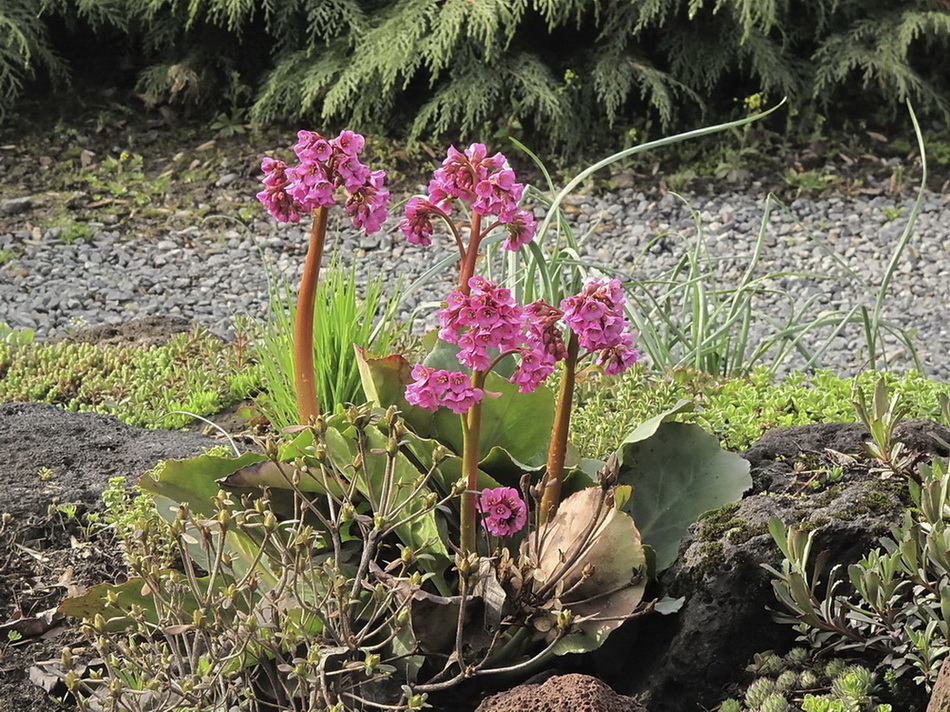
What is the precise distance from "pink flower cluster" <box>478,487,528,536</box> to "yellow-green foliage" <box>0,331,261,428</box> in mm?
1759

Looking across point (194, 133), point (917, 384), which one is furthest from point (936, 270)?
point (194, 133)

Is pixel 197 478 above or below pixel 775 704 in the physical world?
above

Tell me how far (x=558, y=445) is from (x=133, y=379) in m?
2.21

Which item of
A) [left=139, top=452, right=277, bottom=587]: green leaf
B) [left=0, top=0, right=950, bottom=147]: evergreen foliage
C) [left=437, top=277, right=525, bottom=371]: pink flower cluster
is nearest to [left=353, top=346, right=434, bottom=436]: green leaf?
[left=139, top=452, right=277, bottom=587]: green leaf

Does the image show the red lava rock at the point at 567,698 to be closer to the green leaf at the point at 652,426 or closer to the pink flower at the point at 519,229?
the green leaf at the point at 652,426

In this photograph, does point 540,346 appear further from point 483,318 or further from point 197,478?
point 197,478

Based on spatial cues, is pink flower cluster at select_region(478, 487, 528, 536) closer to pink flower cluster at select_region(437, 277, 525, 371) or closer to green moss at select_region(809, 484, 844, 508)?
pink flower cluster at select_region(437, 277, 525, 371)

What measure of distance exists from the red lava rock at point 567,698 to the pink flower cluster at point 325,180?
87 centimetres

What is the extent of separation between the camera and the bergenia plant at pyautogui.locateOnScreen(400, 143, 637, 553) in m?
1.72

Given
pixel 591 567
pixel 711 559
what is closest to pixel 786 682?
pixel 711 559

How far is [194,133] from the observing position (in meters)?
7.20

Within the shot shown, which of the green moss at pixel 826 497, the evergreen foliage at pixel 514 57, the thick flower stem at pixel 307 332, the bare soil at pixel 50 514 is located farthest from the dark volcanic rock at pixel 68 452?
the evergreen foliage at pixel 514 57

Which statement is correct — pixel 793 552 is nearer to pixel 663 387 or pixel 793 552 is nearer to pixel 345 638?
pixel 345 638

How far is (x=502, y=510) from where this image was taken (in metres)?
1.89
